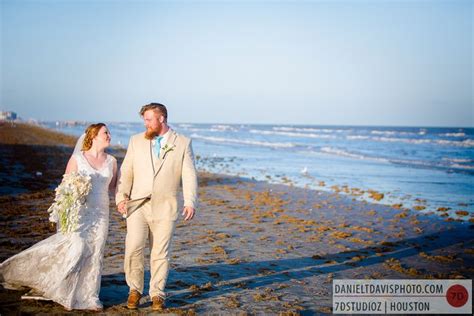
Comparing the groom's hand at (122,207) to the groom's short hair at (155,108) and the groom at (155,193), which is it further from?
the groom's short hair at (155,108)

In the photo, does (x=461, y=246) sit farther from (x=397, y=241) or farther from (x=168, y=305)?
(x=168, y=305)

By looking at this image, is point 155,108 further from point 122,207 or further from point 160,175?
point 122,207

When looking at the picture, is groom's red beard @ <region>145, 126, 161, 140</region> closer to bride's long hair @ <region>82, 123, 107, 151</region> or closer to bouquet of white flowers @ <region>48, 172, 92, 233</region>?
bride's long hair @ <region>82, 123, 107, 151</region>

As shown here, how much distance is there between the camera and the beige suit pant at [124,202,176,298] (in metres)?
5.02

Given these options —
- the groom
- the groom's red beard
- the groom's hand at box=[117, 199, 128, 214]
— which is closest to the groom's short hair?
the groom

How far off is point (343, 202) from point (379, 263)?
260 inches

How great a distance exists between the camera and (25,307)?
4781 mm

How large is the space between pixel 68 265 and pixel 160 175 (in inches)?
55.7

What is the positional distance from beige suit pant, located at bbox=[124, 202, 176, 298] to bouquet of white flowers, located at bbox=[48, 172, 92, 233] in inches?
24.2

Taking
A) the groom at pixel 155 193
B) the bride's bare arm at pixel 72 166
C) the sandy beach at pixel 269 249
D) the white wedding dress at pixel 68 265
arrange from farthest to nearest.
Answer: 1. the sandy beach at pixel 269 249
2. the bride's bare arm at pixel 72 166
3. the groom at pixel 155 193
4. the white wedding dress at pixel 68 265

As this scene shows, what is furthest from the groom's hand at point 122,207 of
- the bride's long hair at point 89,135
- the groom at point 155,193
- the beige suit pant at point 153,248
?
the bride's long hair at point 89,135

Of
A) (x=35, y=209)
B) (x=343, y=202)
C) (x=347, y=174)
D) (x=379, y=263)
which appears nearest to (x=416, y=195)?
(x=343, y=202)

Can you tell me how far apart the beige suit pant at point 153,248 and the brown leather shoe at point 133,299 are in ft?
0.18

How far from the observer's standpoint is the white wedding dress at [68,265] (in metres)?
4.88
